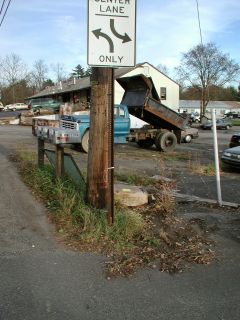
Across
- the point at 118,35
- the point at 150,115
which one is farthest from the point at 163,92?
the point at 118,35

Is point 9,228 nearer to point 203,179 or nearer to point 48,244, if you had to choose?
point 48,244

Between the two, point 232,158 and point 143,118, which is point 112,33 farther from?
point 143,118

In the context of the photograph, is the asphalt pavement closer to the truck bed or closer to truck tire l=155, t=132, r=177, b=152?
the truck bed

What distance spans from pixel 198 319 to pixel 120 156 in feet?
41.0

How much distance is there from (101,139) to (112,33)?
144 cm

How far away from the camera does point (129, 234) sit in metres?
5.52

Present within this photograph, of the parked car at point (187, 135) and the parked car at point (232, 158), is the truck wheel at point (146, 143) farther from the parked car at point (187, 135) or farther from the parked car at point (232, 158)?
the parked car at point (232, 158)

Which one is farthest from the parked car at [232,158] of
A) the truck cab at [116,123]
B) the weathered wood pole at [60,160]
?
the weathered wood pole at [60,160]

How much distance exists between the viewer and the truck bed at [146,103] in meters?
17.2

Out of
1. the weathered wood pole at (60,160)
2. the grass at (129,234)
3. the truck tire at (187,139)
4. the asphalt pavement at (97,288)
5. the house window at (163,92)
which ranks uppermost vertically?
the house window at (163,92)

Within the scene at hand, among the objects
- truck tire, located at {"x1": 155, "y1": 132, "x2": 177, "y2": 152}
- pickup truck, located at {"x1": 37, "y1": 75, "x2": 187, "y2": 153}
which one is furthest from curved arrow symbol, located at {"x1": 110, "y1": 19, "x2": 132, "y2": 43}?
truck tire, located at {"x1": 155, "y1": 132, "x2": 177, "y2": 152}

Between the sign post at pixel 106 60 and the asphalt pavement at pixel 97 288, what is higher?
the sign post at pixel 106 60

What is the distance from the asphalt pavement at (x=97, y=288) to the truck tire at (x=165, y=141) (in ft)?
43.5

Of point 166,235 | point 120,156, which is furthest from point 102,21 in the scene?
point 120,156
